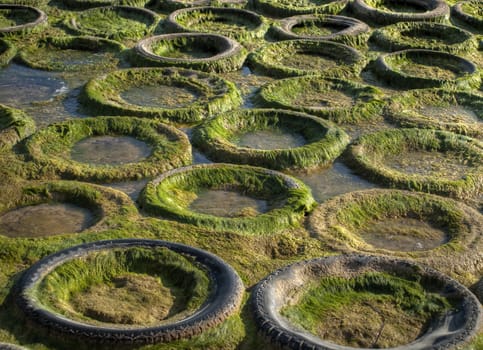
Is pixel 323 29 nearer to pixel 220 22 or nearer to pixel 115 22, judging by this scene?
pixel 220 22

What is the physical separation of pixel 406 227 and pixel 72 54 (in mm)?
9085

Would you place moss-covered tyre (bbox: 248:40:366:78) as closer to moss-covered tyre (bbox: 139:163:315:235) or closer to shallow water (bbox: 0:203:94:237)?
moss-covered tyre (bbox: 139:163:315:235)

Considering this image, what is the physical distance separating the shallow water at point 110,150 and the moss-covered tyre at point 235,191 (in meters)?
1.12

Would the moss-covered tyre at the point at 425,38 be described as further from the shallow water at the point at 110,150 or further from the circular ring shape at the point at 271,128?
the shallow water at the point at 110,150

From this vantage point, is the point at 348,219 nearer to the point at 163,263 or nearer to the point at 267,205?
the point at 267,205

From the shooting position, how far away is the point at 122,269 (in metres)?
8.39

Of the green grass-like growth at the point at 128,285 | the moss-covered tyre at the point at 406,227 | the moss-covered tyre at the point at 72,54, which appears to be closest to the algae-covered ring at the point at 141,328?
the green grass-like growth at the point at 128,285

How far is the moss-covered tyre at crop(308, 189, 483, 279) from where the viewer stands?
29.5 ft

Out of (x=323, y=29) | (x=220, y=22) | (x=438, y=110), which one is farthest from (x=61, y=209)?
(x=323, y=29)

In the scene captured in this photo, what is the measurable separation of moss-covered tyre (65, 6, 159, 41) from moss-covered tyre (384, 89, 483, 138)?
6.54m

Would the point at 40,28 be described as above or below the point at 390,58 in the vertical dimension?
below

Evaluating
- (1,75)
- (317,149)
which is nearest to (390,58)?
(317,149)

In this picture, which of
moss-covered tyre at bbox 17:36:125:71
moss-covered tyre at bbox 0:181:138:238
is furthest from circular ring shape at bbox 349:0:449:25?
moss-covered tyre at bbox 0:181:138:238

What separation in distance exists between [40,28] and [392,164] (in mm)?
9381
